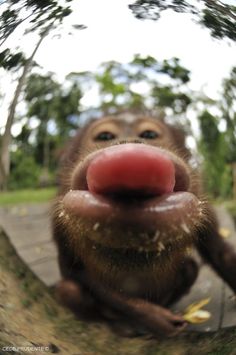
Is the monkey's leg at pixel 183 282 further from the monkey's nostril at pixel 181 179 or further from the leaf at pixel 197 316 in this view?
the monkey's nostril at pixel 181 179

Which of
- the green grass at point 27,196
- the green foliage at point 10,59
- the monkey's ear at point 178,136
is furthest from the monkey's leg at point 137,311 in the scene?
the green foliage at point 10,59

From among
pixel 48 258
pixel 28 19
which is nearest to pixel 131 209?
pixel 28 19

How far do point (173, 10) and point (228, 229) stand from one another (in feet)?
4.17

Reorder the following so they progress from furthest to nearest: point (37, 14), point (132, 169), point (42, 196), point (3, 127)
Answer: point (42, 196) < point (3, 127) < point (37, 14) < point (132, 169)

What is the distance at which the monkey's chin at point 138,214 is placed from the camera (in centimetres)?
76

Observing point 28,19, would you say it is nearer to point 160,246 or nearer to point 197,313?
point 160,246

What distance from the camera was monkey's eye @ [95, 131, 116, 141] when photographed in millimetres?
1556

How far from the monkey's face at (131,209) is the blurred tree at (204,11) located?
45 cm

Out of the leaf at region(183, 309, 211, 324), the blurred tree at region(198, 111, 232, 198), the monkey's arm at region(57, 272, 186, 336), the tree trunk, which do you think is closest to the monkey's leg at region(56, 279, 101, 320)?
the monkey's arm at region(57, 272, 186, 336)

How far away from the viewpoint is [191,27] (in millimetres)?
1167

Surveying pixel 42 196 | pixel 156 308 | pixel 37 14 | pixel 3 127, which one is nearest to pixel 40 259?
pixel 42 196

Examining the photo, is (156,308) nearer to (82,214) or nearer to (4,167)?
(4,167)

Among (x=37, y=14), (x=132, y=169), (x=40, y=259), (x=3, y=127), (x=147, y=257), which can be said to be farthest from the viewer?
(x=40, y=259)

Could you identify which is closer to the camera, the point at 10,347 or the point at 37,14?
the point at 10,347
